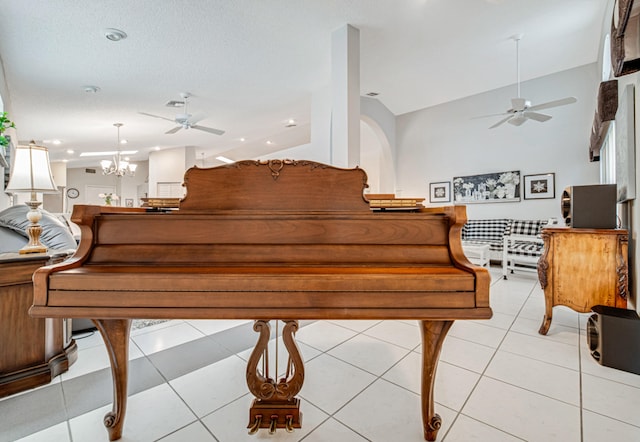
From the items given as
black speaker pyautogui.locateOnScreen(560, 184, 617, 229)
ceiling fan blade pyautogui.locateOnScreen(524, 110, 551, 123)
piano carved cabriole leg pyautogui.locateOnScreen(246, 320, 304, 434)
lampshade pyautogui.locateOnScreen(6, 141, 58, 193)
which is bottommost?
piano carved cabriole leg pyautogui.locateOnScreen(246, 320, 304, 434)

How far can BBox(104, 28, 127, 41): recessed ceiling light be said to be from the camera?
3.09m

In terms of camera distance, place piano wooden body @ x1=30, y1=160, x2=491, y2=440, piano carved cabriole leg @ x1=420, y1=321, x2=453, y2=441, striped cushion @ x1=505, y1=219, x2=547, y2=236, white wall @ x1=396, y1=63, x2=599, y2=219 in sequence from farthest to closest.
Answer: striped cushion @ x1=505, y1=219, x2=547, y2=236, white wall @ x1=396, y1=63, x2=599, y2=219, piano carved cabriole leg @ x1=420, y1=321, x2=453, y2=441, piano wooden body @ x1=30, y1=160, x2=491, y2=440

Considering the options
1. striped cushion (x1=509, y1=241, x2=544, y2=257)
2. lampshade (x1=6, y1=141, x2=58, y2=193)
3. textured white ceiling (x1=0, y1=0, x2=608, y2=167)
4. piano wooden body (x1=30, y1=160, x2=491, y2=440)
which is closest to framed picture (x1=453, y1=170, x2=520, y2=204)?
striped cushion (x1=509, y1=241, x2=544, y2=257)

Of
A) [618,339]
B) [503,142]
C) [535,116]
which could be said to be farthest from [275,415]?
[503,142]

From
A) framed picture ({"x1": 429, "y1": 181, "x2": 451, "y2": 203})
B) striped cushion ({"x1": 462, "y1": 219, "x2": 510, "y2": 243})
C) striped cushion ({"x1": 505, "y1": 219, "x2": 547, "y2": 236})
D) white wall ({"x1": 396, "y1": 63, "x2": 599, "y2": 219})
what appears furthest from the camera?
framed picture ({"x1": 429, "y1": 181, "x2": 451, "y2": 203})

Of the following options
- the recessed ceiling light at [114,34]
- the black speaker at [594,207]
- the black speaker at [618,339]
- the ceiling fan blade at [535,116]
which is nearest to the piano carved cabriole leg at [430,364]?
the black speaker at [618,339]

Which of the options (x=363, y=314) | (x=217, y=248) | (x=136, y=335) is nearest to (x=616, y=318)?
(x=363, y=314)

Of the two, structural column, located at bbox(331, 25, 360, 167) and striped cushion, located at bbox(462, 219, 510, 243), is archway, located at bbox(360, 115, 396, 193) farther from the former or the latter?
structural column, located at bbox(331, 25, 360, 167)

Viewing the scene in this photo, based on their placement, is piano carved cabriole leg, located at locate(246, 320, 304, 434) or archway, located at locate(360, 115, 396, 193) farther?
archway, located at locate(360, 115, 396, 193)

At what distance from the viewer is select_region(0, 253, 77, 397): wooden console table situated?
1548 millimetres

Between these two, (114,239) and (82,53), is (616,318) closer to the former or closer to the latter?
(114,239)

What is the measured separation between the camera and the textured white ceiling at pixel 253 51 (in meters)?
2.96

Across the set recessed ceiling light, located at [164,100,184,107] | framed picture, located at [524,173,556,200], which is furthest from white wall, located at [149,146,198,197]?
framed picture, located at [524,173,556,200]

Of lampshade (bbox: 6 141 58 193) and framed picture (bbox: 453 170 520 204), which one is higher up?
framed picture (bbox: 453 170 520 204)
